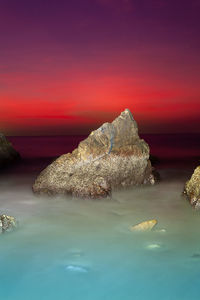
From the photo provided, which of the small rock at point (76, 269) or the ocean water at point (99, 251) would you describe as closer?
the ocean water at point (99, 251)

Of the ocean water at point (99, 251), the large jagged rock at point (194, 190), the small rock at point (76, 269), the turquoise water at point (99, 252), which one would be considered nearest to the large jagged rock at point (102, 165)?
the ocean water at point (99, 251)

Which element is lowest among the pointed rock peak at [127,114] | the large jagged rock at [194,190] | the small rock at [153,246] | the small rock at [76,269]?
the small rock at [76,269]

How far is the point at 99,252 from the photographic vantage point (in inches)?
228

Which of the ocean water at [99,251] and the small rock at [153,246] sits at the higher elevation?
the small rock at [153,246]

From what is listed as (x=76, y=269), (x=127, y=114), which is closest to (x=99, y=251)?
(x=76, y=269)

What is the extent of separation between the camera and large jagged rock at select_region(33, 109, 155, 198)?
32.2ft

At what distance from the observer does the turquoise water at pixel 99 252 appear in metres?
4.73

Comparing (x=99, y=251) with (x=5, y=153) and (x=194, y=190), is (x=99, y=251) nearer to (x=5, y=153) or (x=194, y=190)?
(x=194, y=190)

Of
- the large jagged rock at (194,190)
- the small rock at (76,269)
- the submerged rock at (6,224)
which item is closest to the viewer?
the small rock at (76,269)

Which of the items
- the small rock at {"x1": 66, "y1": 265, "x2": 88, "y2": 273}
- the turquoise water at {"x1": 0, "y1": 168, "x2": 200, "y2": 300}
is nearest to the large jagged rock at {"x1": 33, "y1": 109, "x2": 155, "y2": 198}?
the turquoise water at {"x1": 0, "y1": 168, "x2": 200, "y2": 300}

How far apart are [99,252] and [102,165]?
4853 millimetres

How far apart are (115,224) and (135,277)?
2.35 m

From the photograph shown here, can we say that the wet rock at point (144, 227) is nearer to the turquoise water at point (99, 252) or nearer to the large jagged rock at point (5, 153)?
the turquoise water at point (99, 252)

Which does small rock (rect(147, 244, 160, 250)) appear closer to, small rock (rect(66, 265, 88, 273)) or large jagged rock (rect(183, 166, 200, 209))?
small rock (rect(66, 265, 88, 273))
